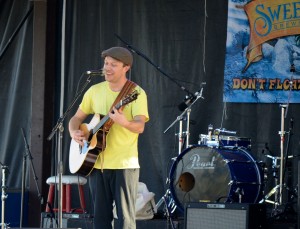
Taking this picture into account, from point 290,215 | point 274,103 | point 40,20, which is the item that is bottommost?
point 290,215

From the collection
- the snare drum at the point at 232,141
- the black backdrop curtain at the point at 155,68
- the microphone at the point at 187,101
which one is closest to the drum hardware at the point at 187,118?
the microphone at the point at 187,101

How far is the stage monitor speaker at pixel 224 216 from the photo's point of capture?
23.8ft

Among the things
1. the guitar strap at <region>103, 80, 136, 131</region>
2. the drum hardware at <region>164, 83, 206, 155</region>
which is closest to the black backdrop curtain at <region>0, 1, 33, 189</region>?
the drum hardware at <region>164, 83, 206, 155</region>

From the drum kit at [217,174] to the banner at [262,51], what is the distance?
578 millimetres

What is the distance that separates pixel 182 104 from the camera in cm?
848

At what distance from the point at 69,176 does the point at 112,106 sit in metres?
2.55

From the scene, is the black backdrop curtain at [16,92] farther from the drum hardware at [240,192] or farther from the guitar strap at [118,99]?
the guitar strap at [118,99]

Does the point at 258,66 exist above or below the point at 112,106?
above

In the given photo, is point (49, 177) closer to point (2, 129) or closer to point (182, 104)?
point (2, 129)

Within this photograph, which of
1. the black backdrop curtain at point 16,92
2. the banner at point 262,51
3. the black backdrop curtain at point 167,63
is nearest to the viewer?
the banner at point 262,51

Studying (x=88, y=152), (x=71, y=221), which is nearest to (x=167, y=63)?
(x=71, y=221)

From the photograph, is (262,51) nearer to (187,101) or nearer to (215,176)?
(187,101)

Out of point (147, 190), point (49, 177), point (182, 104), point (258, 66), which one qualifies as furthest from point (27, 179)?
point (258, 66)

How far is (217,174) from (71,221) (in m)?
1.58
